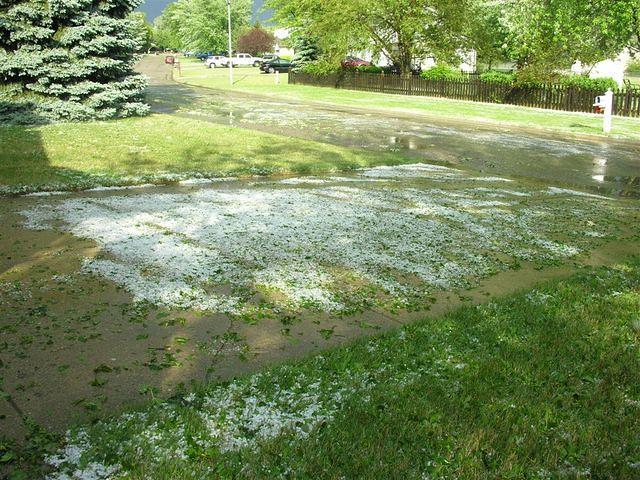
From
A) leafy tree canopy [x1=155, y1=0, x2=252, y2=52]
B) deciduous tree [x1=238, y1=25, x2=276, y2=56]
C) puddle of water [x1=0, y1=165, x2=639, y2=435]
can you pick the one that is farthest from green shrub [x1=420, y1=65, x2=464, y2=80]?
deciduous tree [x1=238, y1=25, x2=276, y2=56]

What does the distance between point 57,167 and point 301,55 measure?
4136 centimetres

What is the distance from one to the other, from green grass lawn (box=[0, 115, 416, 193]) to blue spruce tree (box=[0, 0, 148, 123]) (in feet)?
3.73

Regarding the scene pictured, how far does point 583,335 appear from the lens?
4.99 metres

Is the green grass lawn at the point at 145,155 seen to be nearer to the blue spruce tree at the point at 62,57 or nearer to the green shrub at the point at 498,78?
the blue spruce tree at the point at 62,57

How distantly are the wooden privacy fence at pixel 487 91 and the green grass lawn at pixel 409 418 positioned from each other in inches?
993

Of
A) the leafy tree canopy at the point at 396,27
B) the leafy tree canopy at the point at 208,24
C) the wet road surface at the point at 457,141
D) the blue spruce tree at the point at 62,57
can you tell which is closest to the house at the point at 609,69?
the leafy tree canopy at the point at 396,27

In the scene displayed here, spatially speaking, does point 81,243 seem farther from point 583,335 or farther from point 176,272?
point 583,335

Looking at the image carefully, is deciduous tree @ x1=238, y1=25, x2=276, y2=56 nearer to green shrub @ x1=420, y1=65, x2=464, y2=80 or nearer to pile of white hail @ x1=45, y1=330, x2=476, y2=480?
green shrub @ x1=420, y1=65, x2=464, y2=80

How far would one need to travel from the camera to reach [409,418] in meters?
3.68

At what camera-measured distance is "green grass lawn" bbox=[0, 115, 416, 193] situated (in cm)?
1161

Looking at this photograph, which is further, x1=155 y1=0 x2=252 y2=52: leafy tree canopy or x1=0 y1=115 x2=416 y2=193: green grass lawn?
x1=155 y1=0 x2=252 y2=52: leafy tree canopy

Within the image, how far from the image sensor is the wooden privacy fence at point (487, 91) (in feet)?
87.8

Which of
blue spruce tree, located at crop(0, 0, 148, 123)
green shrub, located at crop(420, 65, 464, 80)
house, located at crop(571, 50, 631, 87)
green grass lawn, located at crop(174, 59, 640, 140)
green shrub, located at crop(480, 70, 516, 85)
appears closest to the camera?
blue spruce tree, located at crop(0, 0, 148, 123)

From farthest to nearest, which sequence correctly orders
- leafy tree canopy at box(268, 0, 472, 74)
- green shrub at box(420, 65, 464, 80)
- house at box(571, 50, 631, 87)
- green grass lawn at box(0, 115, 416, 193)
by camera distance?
house at box(571, 50, 631, 87), leafy tree canopy at box(268, 0, 472, 74), green shrub at box(420, 65, 464, 80), green grass lawn at box(0, 115, 416, 193)
